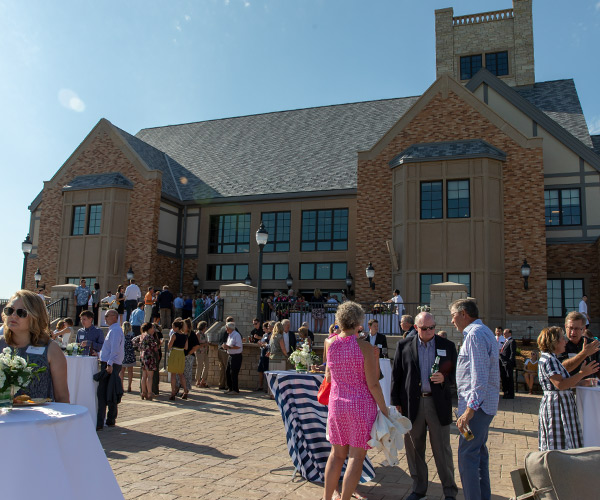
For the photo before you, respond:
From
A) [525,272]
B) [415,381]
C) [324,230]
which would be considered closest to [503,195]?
[525,272]

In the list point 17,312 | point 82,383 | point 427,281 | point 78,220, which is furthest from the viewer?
point 78,220

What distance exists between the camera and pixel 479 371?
468 centimetres

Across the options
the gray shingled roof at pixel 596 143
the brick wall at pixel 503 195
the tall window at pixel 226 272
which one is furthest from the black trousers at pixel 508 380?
the gray shingled roof at pixel 596 143

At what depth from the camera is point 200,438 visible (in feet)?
27.0

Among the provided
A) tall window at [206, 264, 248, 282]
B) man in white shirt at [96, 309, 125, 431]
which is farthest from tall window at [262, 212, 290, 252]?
man in white shirt at [96, 309, 125, 431]

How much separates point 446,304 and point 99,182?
1780 cm

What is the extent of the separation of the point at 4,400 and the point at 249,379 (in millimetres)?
12156

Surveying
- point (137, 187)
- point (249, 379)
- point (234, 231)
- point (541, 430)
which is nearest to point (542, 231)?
point (249, 379)

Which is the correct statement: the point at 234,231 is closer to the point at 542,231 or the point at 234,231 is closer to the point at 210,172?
the point at 210,172

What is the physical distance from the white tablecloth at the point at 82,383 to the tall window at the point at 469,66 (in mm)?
28636

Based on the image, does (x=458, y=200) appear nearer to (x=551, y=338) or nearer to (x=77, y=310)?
(x=551, y=338)

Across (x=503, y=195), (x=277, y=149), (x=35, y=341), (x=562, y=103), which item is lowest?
(x=35, y=341)

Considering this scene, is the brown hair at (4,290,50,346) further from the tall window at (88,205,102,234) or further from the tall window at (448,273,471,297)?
the tall window at (88,205,102,234)

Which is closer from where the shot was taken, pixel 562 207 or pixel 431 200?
pixel 431 200
